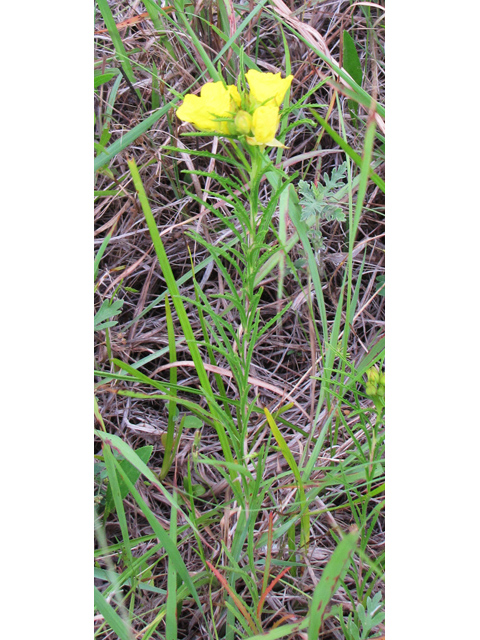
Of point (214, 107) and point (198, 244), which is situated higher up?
point (214, 107)

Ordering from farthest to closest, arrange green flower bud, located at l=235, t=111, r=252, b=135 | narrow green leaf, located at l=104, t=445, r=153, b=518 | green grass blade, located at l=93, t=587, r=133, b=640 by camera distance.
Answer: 1. narrow green leaf, located at l=104, t=445, r=153, b=518
2. green grass blade, located at l=93, t=587, r=133, b=640
3. green flower bud, located at l=235, t=111, r=252, b=135

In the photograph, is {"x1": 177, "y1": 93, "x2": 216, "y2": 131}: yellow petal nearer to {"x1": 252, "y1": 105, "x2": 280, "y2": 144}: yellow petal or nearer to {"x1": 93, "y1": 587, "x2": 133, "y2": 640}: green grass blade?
{"x1": 252, "y1": 105, "x2": 280, "y2": 144}: yellow petal

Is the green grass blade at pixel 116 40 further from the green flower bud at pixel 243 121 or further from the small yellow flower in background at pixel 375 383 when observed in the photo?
the small yellow flower in background at pixel 375 383

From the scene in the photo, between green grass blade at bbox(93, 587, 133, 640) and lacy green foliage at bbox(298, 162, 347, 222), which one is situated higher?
lacy green foliage at bbox(298, 162, 347, 222)

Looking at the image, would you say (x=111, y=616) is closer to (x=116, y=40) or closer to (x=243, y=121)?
(x=243, y=121)

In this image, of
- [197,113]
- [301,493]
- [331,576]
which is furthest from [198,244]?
[331,576]

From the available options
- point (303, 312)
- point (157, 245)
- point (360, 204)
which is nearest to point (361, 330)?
point (303, 312)

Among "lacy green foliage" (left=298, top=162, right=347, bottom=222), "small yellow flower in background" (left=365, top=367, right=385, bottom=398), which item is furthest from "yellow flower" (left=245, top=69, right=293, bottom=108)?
"small yellow flower in background" (left=365, top=367, right=385, bottom=398)
